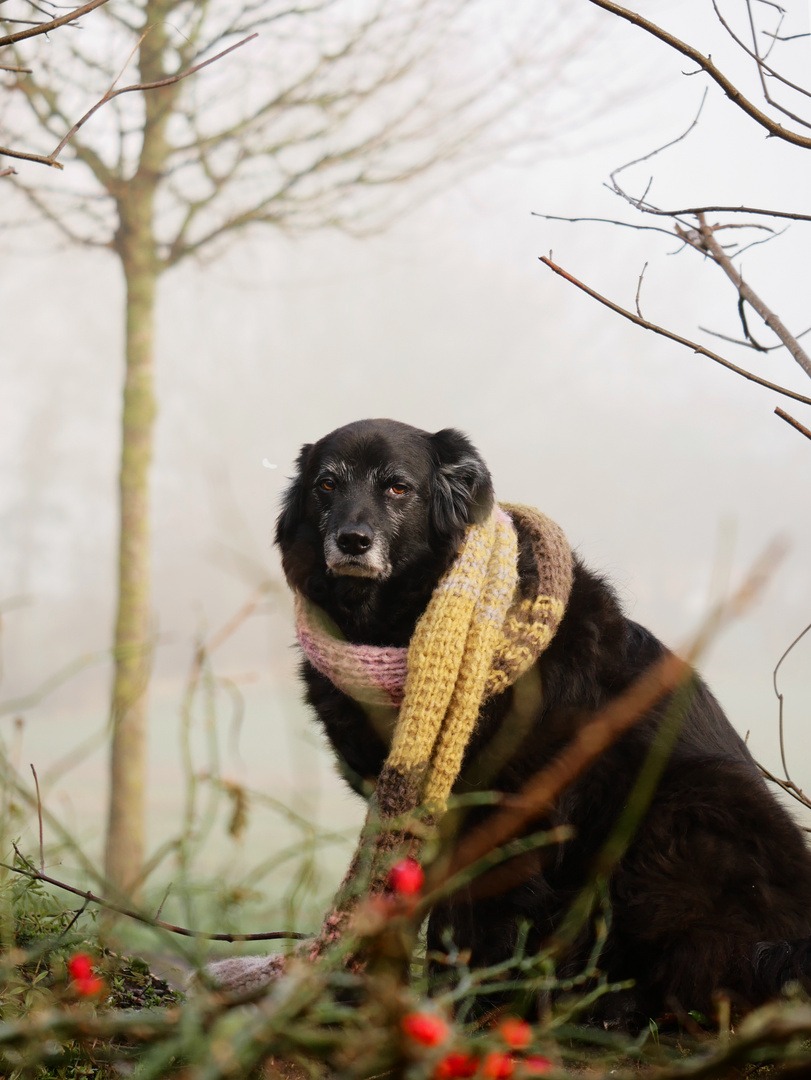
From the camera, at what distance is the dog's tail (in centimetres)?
222

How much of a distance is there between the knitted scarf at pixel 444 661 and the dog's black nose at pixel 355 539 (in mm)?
273

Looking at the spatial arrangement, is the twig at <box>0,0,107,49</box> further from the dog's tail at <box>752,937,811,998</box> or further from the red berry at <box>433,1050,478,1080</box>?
the dog's tail at <box>752,937,811,998</box>

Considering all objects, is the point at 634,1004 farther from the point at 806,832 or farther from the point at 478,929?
the point at 806,832

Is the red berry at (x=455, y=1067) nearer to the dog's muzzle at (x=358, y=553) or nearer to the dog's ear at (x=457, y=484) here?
the dog's muzzle at (x=358, y=553)

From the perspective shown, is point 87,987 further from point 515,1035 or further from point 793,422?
point 793,422

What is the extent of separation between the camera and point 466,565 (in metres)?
2.88

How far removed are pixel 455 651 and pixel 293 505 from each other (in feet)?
3.30

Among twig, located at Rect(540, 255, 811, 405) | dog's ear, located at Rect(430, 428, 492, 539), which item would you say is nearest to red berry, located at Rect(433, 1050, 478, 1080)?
twig, located at Rect(540, 255, 811, 405)

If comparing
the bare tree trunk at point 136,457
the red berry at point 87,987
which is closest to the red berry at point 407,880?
the red berry at point 87,987

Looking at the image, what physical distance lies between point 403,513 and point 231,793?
82.4 inches

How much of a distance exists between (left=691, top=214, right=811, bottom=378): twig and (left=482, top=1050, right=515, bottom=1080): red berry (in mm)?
1993

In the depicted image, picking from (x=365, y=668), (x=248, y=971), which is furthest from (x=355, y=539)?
(x=248, y=971)

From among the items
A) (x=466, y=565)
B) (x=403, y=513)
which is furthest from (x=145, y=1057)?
(x=403, y=513)

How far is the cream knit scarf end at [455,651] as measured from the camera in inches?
102
